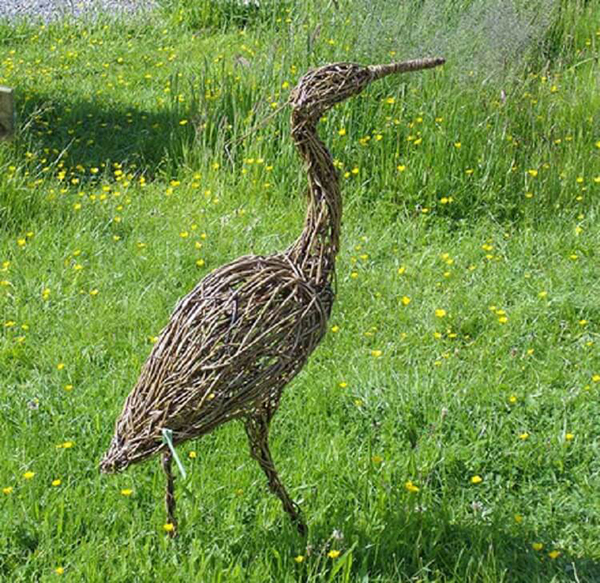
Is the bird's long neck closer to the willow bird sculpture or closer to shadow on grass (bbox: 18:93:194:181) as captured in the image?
the willow bird sculpture

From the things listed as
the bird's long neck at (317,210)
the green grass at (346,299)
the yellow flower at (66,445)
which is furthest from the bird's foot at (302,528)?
the yellow flower at (66,445)

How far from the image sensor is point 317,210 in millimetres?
3158

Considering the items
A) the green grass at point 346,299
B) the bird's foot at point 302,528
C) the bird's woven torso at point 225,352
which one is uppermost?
the bird's woven torso at point 225,352

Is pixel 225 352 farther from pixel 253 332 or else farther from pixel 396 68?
pixel 396 68

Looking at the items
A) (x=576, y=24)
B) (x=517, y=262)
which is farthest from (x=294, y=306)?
(x=576, y=24)

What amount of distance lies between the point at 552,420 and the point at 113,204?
276 cm

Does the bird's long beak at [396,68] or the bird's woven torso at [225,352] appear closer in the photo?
the bird's woven torso at [225,352]

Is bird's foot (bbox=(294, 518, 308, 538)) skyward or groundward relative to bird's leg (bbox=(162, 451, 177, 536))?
groundward

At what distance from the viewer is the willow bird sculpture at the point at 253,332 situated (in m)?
2.95

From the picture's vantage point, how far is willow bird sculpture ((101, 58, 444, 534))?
295cm

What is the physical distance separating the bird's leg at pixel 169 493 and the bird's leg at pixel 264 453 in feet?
0.83

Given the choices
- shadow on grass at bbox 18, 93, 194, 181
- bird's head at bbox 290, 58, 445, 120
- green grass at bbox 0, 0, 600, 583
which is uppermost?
bird's head at bbox 290, 58, 445, 120

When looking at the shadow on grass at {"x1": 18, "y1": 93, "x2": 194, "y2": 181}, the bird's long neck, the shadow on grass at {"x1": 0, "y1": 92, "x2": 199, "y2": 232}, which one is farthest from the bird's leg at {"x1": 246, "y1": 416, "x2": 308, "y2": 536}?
the shadow on grass at {"x1": 18, "y1": 93, "x2": 194, "y2": 181}

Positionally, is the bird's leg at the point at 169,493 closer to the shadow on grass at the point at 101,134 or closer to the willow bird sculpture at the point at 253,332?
the willow bird sculpture at the point at 253,332
